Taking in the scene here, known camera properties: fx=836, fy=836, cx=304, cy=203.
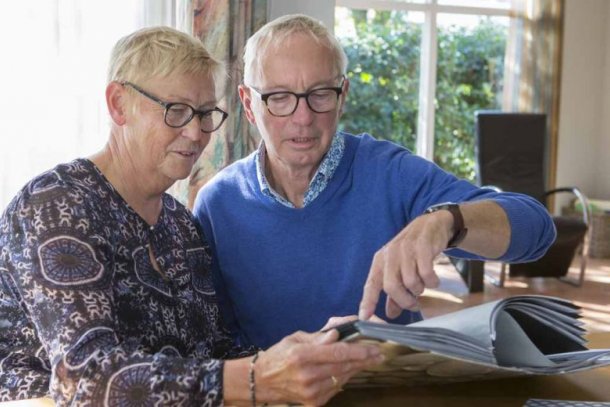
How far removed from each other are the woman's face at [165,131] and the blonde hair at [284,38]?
0.84 ft

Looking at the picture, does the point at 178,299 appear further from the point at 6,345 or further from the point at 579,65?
the point at 579,65

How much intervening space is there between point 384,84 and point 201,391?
6122 millimetres

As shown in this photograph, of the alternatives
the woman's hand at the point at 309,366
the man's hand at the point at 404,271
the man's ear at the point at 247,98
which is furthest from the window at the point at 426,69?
the woman's hand at the point at 309,366

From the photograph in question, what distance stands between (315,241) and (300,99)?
31 cm

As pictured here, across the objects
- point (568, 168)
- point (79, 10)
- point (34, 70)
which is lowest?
point (568, 168)

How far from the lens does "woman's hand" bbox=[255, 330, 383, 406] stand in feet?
3.36

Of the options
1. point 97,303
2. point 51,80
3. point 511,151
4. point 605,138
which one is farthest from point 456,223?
point 605,138

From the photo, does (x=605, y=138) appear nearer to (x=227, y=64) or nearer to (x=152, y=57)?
(x=227, y=64)

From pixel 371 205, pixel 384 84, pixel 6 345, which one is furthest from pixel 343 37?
pixel 6 345

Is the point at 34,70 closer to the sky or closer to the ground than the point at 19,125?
closer to the sky

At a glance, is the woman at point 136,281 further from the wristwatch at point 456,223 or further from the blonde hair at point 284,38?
the wristwatch at point 456,223

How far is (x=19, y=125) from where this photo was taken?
3.75 meters

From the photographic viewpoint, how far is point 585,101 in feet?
25.5

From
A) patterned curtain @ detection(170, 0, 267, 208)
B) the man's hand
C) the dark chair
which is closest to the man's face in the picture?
the man's hand
